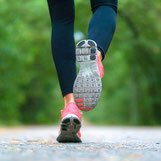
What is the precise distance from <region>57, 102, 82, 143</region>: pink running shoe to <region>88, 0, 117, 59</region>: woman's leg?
380 mm

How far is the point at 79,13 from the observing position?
1195cm

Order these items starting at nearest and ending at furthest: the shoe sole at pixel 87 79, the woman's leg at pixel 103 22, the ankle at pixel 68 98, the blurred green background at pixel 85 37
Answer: the shoe sole at pixel 87 79, the woman's leg at pixel 103 22, the ankle at pixel 68 98, the blurred green background at pixel 85 37

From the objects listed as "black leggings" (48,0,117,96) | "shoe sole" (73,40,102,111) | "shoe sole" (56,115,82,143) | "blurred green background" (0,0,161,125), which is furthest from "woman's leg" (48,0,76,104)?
"blurred green background" (0,0,161,125)

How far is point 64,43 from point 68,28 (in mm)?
98

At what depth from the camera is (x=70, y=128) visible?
2154mm

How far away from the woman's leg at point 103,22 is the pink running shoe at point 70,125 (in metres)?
0.38

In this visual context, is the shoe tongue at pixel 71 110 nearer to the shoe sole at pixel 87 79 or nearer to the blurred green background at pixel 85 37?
the shoe sole at pixel 87 79

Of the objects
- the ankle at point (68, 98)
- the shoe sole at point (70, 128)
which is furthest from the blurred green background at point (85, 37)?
the shoe sole at point (70, 128)

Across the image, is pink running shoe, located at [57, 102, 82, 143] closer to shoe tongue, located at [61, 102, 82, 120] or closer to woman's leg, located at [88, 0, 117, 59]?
shoe tongue, located at [61, 102, 82, 120]

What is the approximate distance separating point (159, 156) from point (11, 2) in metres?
12.2

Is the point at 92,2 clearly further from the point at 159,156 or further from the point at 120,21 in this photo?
the point at 120,21

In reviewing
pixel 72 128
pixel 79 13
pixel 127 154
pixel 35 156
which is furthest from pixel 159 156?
pixel 79 13

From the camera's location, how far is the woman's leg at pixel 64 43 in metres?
2.28

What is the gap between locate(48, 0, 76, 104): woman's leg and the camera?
2279mm
